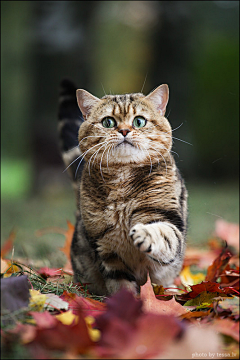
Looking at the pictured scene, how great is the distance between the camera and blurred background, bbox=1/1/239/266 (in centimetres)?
481

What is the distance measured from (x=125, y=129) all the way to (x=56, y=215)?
8.86 ft

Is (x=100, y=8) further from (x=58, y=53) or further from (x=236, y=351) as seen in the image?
(x=236, y=351)

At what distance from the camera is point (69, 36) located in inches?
225

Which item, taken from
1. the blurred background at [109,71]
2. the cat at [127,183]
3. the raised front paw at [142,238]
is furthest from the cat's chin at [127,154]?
the blurred background at [109,71]

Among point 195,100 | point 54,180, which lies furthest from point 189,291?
point 54,180

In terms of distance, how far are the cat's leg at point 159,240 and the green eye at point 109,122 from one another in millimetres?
454

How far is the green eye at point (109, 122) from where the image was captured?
163cm

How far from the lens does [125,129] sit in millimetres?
1562

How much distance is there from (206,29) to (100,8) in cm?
161

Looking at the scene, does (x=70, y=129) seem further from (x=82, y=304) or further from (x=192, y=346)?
(x=192, y=346)

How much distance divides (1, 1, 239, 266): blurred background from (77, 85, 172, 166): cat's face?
8.74 ft

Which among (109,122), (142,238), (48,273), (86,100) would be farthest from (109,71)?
(142,238)

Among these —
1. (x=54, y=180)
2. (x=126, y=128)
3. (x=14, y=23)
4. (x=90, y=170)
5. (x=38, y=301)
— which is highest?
(x=14, y=23)

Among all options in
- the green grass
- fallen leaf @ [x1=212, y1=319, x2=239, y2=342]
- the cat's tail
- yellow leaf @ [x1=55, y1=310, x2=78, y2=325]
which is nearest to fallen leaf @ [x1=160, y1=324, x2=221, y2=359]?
fallen leaf @ [x1=212, y1=319, x2=239, y2=342]
